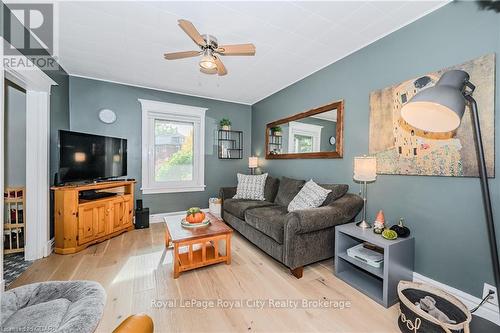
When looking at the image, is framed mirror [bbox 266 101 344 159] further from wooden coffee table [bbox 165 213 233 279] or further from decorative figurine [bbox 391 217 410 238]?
wooden coffee table [bbox 165 213 233 279]

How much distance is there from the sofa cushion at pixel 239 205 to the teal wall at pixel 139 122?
1168 mm

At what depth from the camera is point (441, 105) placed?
3.59ft

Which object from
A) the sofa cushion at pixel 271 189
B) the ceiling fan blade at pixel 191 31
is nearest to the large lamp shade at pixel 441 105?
the ceiling fan blade at pixel 191 31

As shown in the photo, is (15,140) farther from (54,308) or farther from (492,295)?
(492,295)

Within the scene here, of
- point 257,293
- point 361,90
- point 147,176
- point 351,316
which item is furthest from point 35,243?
point 361,90

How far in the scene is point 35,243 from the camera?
242cm

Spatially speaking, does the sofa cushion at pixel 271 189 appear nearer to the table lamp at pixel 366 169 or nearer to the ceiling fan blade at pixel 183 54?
the table lamp at pixel 366 169

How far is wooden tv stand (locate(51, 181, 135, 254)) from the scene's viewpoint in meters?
2.55

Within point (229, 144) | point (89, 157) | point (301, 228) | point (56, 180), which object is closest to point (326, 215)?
point (301, 228)

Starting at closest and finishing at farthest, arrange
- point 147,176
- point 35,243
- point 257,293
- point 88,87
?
point 257,293 < point 35,243 < point 88,87 < point 147,176

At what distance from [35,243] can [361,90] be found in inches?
170

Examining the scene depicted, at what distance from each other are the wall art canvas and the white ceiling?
665mm

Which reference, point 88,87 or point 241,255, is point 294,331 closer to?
point 241,255

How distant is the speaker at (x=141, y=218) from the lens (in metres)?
3.55
